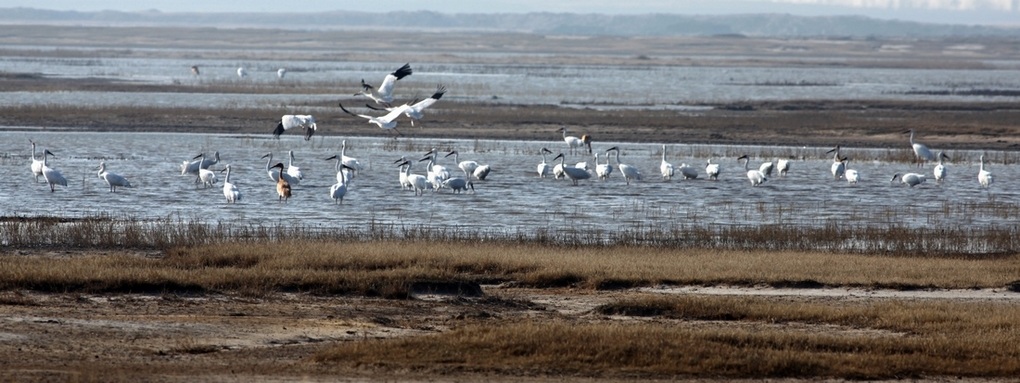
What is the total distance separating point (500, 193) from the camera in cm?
2344

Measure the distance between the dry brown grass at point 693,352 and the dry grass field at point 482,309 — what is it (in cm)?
2

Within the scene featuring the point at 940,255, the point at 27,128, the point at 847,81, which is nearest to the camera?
the point at 940,255

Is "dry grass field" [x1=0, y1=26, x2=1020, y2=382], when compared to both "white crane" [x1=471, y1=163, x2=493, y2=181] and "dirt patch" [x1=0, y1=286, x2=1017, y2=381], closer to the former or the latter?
"dirt patch" [x1=0, y1=286, x2=1017, y2=381]

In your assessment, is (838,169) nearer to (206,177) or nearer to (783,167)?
(783,167)

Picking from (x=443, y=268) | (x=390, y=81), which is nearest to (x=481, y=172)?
(x=390, y=81)

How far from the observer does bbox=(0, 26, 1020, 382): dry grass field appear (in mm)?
9000

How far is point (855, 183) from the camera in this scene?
25.6 m

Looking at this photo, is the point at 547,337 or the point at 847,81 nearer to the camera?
the point at 547,337

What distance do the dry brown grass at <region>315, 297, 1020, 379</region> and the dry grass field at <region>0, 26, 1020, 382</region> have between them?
2 centimetres

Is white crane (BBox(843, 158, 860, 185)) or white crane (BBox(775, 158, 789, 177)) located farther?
white crane (BBox(775, 158, 789, 177))

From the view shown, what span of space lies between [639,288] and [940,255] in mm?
4590

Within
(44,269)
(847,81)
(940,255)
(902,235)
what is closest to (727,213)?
(902,235)

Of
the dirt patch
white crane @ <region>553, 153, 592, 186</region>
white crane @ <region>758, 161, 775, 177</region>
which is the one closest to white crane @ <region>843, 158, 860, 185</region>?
white crane @ <region>758, 161, 775, 177</region>

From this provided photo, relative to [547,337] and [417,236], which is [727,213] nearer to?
[417,236]
